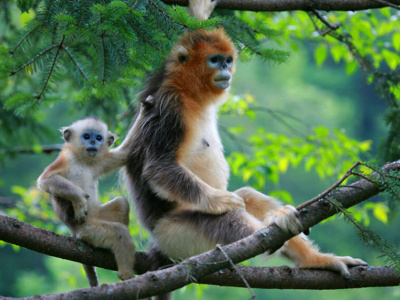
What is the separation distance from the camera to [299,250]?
123 inches

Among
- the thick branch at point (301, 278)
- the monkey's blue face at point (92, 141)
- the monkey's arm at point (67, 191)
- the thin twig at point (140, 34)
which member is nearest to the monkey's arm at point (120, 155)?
the monkey's blue face at point (92, 141)

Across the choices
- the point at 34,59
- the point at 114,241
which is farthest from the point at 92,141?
the point at 114,241

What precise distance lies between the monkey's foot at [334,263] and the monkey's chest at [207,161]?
87 cm

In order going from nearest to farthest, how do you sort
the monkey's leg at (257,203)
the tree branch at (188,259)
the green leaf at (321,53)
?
1. the tree branch at (188,259)
2. the monkey's leg at (257,203)
3. the green leaf at (321,53)

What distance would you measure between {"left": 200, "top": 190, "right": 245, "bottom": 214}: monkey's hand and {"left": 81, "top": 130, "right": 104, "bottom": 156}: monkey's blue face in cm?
80

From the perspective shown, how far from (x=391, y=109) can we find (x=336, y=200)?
5.15 feet

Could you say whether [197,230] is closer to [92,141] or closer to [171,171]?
[171,171]

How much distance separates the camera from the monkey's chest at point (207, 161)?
3527 millimetres

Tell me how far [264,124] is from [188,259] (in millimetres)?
16628

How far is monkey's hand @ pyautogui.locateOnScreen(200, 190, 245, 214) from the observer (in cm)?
314

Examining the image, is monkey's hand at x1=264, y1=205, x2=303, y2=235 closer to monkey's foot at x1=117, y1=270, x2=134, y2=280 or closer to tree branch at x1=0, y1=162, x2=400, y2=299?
tree branch at x1=0, y1=162, x2=400, y2=299

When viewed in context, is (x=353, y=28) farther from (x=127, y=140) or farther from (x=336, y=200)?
(x=336, y=200)

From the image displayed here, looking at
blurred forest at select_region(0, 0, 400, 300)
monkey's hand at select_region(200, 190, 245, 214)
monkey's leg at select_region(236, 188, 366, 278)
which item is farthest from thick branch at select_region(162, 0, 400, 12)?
monkey's hand at select_region(200, 190, 245, 214)

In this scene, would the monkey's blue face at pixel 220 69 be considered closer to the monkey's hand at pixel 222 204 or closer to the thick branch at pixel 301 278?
the monkey's hand at pixel 222 204
